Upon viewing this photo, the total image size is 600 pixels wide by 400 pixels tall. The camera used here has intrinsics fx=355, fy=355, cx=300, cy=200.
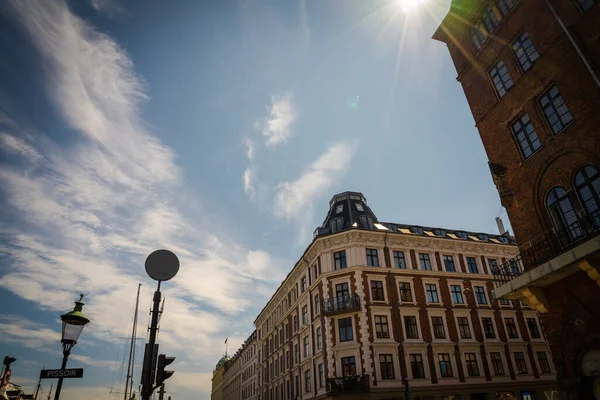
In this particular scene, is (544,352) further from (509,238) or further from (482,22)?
(482,22)

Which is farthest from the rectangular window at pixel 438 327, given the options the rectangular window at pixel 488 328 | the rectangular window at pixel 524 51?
the rectangular window at pixel 524 51

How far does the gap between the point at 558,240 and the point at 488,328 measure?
22257 millimetres

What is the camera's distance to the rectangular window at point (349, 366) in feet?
85.9

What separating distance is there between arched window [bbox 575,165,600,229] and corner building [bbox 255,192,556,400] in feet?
52.4

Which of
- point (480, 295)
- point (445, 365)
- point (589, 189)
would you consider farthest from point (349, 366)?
point (589, 189)

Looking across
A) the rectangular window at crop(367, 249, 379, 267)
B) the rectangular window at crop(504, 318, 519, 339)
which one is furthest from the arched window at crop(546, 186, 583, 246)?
the rectangular window at crop(504, 318, 519, 339)

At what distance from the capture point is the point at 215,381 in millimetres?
104875

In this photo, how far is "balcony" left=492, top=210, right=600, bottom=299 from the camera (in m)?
9.97

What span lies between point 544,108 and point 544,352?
27.3 metres

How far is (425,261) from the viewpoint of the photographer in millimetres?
32219

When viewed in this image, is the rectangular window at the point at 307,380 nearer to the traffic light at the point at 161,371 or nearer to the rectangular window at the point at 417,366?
the rectangular window at the point at 417,366

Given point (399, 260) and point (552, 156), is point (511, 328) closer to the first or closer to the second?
point (399, 260)

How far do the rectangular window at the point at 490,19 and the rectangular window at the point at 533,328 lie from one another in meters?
27.7

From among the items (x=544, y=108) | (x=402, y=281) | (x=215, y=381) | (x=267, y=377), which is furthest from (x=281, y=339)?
(x=215, y=381)
